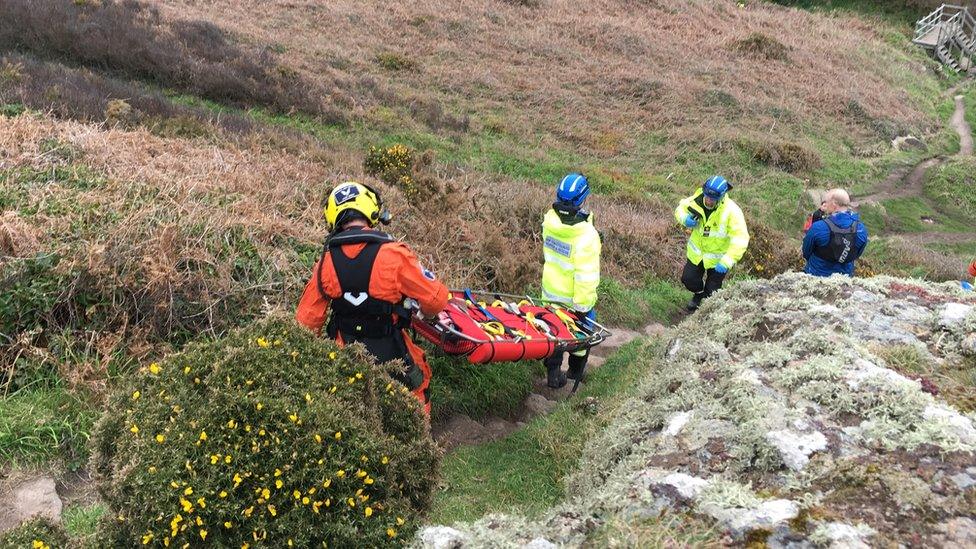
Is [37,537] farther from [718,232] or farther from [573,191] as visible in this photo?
[718,232]

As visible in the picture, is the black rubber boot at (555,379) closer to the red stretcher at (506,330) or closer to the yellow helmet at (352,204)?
the red stretcher at (506,330)

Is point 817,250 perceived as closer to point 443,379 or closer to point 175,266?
point 443,379

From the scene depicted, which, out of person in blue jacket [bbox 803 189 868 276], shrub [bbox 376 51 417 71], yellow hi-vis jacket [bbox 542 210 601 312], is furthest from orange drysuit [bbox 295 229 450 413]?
shrub [bbox 376 51 417 71]

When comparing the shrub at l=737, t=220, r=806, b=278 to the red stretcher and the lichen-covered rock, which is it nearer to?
the red stretcher

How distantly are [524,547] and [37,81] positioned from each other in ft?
40.1

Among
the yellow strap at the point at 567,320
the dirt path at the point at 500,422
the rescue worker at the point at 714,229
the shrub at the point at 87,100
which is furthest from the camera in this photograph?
the shrub at the point at 87,100

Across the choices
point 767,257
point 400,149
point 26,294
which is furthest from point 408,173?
point 767,257

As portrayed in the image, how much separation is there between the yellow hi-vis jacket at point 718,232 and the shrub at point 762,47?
2452cm

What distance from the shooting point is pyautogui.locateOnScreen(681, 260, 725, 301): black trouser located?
30.3ft

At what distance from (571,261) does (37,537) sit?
4922 mm

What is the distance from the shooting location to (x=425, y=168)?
38.9 feet

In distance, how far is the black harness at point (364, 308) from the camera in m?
4.63

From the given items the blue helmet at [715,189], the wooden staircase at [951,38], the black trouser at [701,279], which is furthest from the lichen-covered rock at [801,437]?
the wooden staircase at [951,38]

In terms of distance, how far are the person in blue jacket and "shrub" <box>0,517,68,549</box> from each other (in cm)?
709
